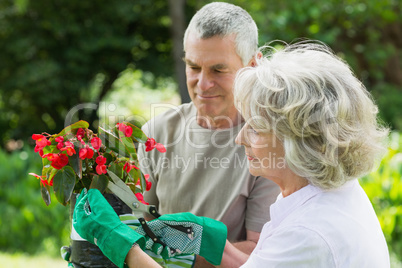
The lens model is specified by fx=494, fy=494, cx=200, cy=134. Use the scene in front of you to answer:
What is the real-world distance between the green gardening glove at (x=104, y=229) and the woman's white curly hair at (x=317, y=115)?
1.69 ft

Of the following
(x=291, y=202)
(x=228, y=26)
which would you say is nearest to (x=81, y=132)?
(x=291, y=202)

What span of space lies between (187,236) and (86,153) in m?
0.45

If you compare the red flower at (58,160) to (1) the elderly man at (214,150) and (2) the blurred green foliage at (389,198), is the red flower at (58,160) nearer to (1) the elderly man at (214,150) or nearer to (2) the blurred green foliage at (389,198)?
(1) the elderly man at (214,150)

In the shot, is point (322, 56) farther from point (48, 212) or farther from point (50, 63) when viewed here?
point (50, 63)

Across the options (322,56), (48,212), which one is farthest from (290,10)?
(322,56)

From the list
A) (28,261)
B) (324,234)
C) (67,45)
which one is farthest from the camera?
(67,45)

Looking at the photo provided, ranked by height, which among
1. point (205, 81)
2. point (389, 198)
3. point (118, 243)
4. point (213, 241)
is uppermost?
point (205, 81)

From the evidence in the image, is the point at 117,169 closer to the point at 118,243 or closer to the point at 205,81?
the point at 118,243

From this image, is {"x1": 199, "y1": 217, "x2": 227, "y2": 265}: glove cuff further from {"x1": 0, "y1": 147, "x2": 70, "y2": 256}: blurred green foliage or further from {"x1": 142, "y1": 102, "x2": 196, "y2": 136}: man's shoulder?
{"x1": 0, "y1": 147, "x2": 70, "y2": 256}: blurred green foliage

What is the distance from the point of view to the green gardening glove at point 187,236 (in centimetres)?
167

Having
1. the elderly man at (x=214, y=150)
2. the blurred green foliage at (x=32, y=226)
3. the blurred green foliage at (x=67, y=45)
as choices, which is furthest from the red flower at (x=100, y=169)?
the blurred green foliage at (x=67, y=45)

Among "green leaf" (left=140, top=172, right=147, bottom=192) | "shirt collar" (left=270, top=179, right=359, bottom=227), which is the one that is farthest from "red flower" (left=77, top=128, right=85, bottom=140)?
"shirt collar" (left=270, top=179, right=359, bottom=227)

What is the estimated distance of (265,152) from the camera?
1.52m

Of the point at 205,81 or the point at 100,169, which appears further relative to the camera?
the point at 205,81
